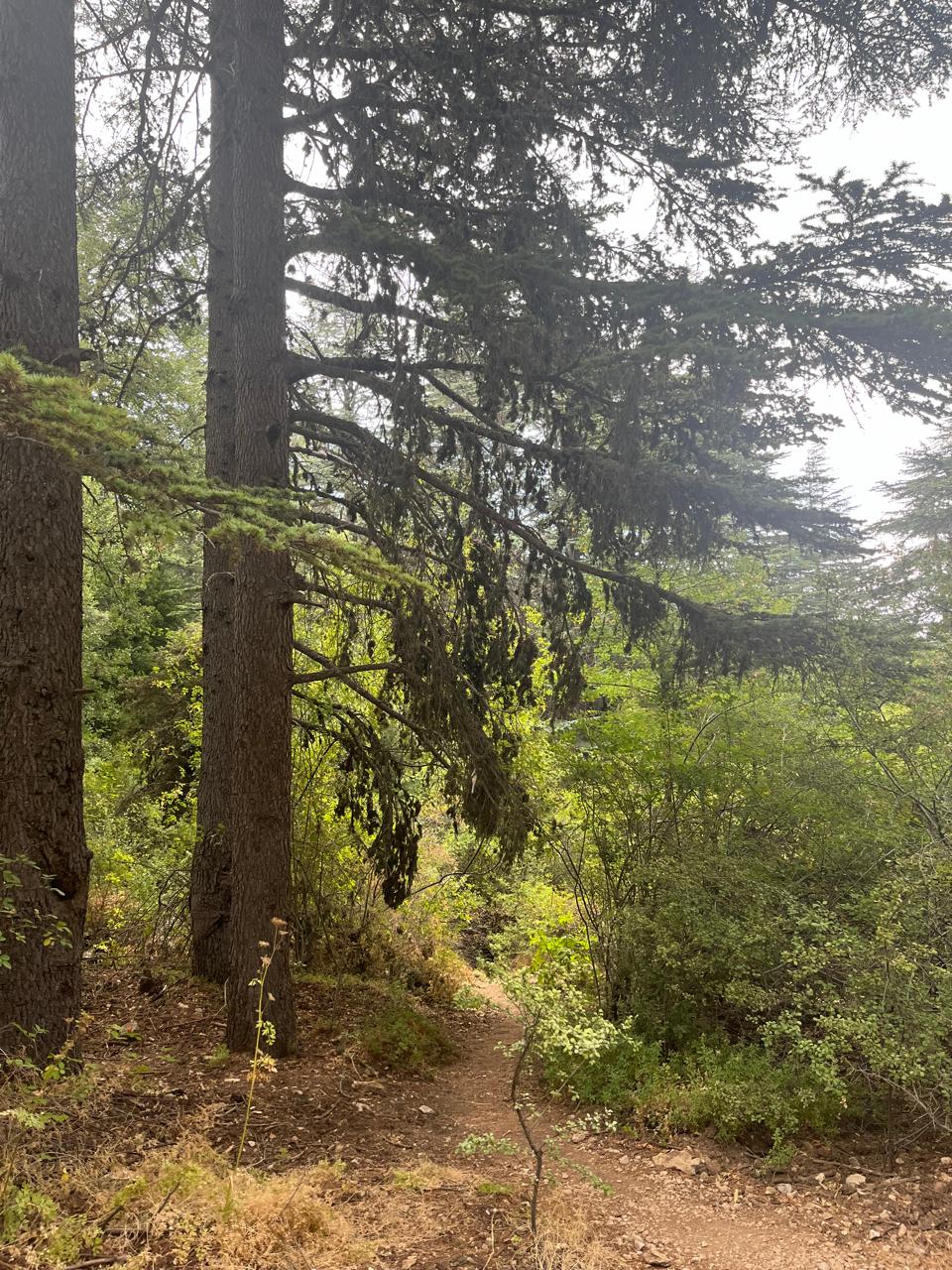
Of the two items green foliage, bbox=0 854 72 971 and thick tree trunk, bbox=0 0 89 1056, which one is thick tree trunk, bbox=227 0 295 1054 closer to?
thick tree trunk, bbox=0 0 89 1056

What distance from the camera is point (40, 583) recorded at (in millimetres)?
4594

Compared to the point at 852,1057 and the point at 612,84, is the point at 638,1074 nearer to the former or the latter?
the point at 852,1057

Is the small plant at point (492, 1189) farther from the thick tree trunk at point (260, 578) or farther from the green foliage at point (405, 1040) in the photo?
the green foliage at point (405, 1040)

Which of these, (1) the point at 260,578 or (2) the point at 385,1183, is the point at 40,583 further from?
(2) the point at 385,1183

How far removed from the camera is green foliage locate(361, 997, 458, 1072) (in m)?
6.91

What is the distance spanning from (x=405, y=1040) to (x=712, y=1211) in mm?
3080

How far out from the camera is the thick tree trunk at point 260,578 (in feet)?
19.4

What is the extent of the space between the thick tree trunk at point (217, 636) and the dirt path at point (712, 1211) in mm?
2588

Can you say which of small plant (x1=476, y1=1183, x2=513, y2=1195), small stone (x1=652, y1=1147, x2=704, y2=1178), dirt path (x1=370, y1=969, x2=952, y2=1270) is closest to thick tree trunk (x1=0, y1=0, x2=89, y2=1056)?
small plant (x1=476, y1=1183, x2=513, y2=1195)

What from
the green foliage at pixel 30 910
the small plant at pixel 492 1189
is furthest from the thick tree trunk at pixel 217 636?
the small plant at pixel 492 1189

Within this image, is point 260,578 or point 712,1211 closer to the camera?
point 712,1211

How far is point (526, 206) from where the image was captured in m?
6.33

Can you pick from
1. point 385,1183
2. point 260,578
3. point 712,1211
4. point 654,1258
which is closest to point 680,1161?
point 712,1211

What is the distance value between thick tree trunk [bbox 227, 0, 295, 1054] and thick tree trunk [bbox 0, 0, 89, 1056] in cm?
132
